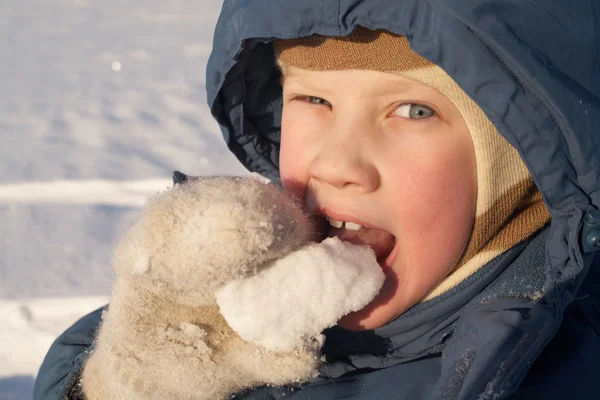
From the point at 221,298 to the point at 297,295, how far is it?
0.41 feet

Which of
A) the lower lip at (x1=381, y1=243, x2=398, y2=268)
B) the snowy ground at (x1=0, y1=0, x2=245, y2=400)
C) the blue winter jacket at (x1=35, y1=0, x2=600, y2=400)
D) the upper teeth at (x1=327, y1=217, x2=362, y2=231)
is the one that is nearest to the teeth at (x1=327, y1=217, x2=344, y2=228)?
the upper teeth at (x1=327, y1=217, x2=362, y2=231)

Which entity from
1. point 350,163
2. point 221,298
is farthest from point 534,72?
point 221,298

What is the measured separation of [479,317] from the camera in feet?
3.80

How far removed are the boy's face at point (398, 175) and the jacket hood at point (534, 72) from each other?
0.39ft

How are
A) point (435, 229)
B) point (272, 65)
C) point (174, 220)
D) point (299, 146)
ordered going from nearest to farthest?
point (174, 220)
point (435, 229)
point (299, 146)
point (272, 65)

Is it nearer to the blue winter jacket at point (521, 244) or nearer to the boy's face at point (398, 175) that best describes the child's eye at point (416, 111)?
the boy's face at point (398, 175)

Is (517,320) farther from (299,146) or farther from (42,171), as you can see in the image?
(42,171)

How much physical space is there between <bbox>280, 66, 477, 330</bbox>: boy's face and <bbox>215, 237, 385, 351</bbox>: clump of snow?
10 cm

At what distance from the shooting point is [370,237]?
126cm

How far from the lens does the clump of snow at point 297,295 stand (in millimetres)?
1041

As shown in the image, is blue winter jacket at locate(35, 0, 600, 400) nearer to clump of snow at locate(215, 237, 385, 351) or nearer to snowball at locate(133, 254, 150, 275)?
clump of snow at locate(215, 237, 385, 351)

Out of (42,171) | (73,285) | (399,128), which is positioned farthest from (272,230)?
(42,171)

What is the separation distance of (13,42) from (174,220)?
4594 millimetres

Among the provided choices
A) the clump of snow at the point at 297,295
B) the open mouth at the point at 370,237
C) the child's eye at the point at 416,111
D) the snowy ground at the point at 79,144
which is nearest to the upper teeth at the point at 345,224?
the open mouth at the point at 370,237
